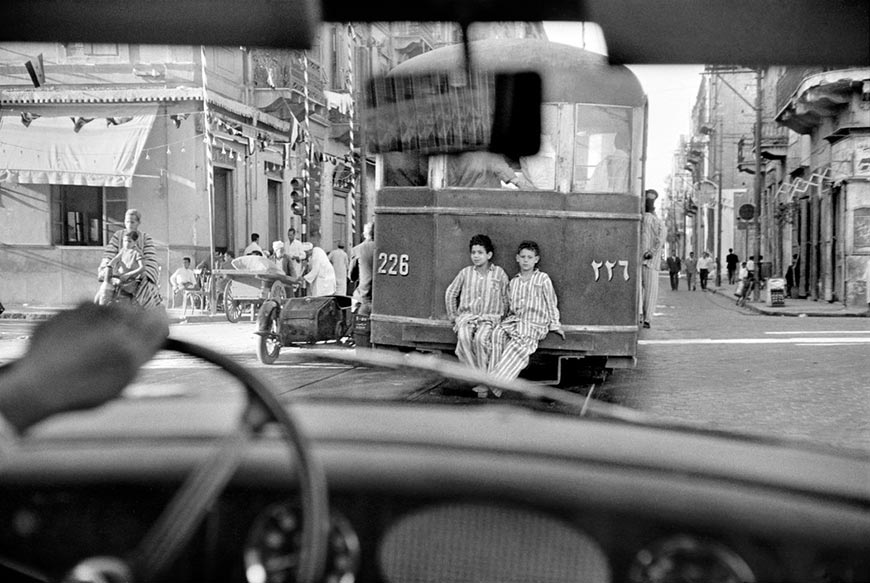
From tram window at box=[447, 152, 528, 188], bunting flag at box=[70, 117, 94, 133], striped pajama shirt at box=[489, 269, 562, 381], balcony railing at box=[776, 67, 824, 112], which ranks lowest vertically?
striped pajama shirt at box=[489, 269, 562, 381]

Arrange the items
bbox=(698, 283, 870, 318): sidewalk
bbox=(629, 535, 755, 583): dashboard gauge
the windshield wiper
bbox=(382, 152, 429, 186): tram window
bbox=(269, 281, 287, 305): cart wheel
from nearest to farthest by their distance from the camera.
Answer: bbox=(629, 535, 755, 583): dashboard gauge < the windshield wiper < bbox=(382, 152, 429, 186): tram window < bbox=(269, 281, 287, 305): cart wheel < bbox=(698, 283, 870, 318): sidewalk

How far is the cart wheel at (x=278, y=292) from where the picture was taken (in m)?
12.5

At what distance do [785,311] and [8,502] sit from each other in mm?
20999

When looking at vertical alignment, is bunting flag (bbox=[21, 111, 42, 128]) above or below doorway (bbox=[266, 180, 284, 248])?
above

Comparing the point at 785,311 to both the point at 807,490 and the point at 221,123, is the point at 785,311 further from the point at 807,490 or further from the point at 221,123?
the point at 807,490

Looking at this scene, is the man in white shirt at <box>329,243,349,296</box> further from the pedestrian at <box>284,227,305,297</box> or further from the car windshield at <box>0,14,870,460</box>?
the pedestrian at <box>284,227,305,297</box>

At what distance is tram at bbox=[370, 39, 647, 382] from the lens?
29.3ft

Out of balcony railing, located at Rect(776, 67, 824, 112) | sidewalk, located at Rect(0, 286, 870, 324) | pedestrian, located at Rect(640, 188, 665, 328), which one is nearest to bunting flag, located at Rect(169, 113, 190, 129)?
sidewalk, located at Rect(0, 286, 870, 324)

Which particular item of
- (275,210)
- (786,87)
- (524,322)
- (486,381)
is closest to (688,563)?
(486,381)

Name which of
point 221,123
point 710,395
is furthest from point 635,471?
point 221,123

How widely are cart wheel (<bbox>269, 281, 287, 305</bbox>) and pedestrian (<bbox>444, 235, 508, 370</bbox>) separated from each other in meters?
3.95

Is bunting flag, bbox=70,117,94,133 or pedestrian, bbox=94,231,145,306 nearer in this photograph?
pedestrian, bbox=94,231,145,306

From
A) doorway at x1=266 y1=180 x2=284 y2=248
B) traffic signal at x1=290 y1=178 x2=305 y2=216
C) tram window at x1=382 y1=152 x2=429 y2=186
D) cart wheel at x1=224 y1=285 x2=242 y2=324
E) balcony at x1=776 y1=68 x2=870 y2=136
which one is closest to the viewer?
tram window at x1=382 y1=152 x2=429 y2=186

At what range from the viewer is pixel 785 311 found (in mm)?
21656
